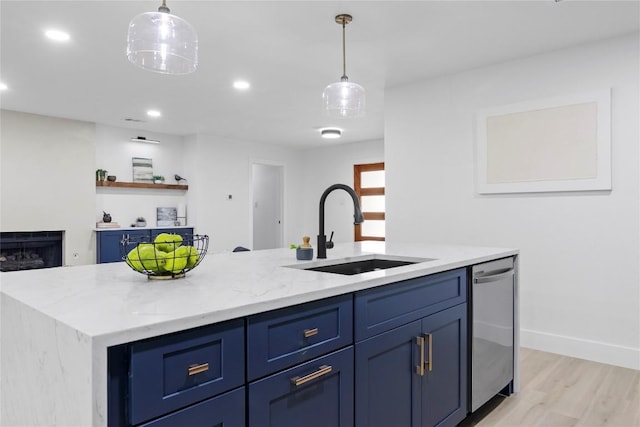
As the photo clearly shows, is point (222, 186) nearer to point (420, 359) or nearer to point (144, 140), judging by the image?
point (144, 140)

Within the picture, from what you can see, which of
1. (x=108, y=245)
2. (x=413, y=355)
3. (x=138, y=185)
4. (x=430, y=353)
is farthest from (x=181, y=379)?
(x=138, y=185)

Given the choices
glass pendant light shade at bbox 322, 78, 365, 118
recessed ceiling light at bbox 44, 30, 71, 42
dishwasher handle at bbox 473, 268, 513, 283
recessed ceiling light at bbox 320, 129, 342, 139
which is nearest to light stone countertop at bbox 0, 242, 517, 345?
dishwasher handle at bbox 473, 268, 513, 283

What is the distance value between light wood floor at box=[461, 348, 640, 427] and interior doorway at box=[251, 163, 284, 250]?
20.3ft

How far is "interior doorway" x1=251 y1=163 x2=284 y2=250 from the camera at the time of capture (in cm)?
873

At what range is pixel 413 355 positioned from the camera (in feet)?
5.55

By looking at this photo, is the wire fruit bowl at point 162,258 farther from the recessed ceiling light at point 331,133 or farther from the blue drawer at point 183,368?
the recessed ceiling light at point 331,133

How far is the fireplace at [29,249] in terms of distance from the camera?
5.44 metres

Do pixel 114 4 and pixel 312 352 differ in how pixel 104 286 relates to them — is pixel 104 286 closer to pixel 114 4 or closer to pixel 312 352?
pixel 312 352

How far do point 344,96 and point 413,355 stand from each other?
5.81 feet

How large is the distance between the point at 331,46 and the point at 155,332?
304 centimetres

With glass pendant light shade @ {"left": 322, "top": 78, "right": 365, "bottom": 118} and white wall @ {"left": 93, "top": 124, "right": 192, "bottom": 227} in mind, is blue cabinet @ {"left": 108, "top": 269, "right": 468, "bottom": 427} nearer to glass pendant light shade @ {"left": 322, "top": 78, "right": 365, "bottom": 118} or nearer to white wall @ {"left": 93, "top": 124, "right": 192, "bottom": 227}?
glass pendant light shade @ {"left": 322, "top": 78, "right": 365, "bottom": 118}

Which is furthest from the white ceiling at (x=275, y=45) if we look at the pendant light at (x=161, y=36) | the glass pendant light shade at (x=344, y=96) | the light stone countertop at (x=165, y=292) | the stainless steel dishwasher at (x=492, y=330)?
the light stone countertop at (x=165, y=292)

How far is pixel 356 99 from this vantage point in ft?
9.36

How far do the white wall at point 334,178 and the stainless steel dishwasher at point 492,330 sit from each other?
5.28m
